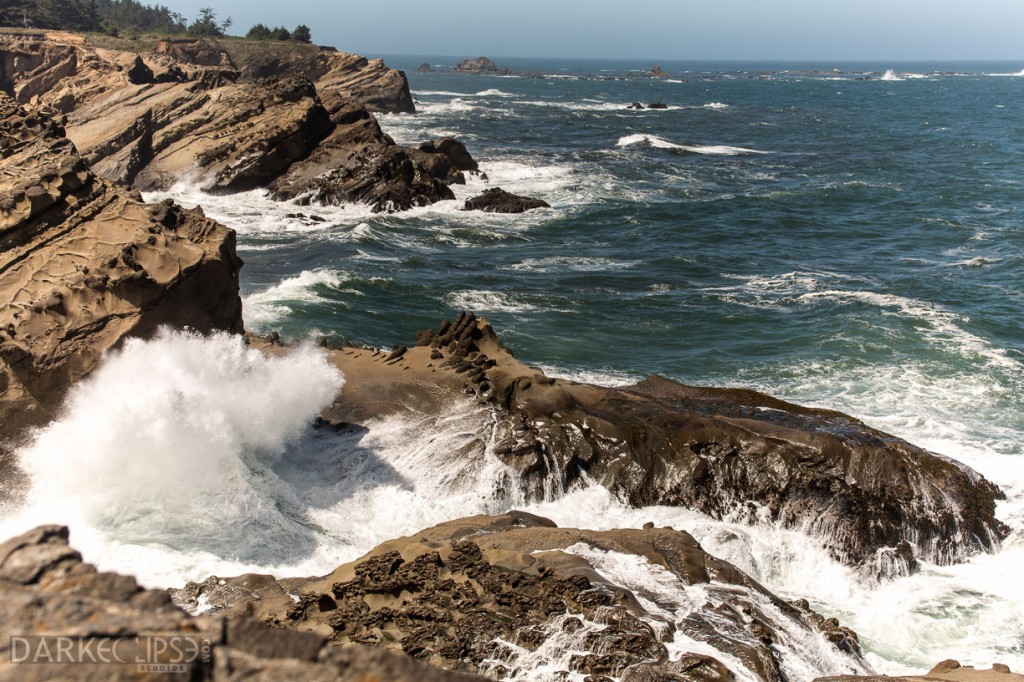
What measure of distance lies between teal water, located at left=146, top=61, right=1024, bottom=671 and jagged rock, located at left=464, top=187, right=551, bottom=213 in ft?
2.39

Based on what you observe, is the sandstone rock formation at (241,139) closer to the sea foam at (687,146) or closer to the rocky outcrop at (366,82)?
the sea foam at (687,146)

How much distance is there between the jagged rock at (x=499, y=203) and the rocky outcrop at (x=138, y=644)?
110 ft

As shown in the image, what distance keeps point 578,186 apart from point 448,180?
6.44 m

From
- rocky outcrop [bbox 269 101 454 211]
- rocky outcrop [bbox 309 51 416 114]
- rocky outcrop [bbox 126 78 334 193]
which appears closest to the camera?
rocky outcrop [bbox 269 101 454 211]

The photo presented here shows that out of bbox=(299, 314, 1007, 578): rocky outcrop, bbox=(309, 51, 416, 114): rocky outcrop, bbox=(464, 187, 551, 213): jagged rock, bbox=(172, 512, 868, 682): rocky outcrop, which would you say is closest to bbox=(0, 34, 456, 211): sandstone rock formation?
bbox=(464, 187, 551, 213): jagged rock

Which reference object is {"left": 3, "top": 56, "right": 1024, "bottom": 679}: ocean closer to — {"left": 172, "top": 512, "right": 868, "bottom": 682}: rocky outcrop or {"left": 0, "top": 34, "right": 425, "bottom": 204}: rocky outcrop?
{"left": 172, "top": 512, "right": 868, "bottom": 682}: rocky outcrop

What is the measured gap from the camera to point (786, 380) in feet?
63.9

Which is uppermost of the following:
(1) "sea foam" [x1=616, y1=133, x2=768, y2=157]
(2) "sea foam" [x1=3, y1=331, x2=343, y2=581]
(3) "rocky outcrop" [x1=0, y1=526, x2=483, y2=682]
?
(3) "rocky outcrop" [x1=0, y1=526, x2=483, y2=682]

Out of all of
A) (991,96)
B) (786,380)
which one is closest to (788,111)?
(991,96)

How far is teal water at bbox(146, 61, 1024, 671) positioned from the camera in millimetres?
16141

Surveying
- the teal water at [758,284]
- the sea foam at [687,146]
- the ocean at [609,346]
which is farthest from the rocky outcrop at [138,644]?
the sea foam at [687,146]

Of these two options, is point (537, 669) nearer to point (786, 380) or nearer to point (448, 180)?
point (786, 380)

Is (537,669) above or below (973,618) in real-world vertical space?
above

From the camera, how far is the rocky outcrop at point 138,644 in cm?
391
